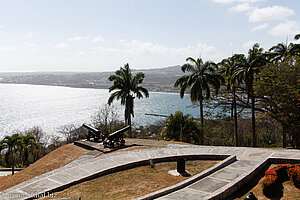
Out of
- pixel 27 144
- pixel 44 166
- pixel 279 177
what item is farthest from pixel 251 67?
pixel 27 144

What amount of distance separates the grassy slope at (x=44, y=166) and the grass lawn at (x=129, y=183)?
471cm

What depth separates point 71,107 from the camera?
94125 mm

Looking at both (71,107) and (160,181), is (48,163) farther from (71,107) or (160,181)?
(71,107)

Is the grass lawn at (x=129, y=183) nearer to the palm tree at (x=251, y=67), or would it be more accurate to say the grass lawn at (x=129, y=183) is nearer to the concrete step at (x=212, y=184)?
the concrete step at (x=212, y=184)

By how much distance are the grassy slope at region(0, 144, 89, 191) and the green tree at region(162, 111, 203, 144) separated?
8517 millimetres

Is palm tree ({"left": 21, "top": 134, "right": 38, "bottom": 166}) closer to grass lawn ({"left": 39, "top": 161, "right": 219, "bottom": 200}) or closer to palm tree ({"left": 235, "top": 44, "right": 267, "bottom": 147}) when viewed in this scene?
grass lawn ({"left": 39, "top": 161, "right": 219, "bottom": 200})

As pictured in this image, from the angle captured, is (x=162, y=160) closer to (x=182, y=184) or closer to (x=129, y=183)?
(x=129, y=183)

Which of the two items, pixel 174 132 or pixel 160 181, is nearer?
pixel 160 181

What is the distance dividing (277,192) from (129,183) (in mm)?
5238

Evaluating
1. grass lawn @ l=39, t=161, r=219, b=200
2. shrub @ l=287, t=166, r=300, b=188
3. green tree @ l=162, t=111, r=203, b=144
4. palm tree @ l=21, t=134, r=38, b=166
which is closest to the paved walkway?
grass lawn @ l=39, t=161, r=219, b=200

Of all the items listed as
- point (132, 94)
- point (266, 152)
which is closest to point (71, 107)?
point (132, 94)

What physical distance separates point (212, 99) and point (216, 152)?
54.1 feet

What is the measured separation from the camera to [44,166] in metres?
14.2

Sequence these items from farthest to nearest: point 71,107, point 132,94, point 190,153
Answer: point 71,107 < point 132,94 < point 190,153
